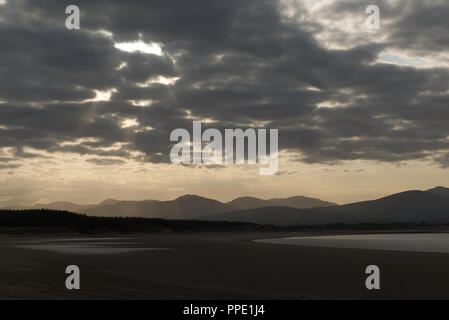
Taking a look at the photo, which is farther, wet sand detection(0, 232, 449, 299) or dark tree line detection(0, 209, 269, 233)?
dark tree line detection(0, 209, 269, 233)

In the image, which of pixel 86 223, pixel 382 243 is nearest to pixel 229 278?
pixel 382 243

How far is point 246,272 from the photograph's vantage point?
26094mm

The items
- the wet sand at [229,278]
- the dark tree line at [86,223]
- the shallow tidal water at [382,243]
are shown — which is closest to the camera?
the wet sand at [229,278]

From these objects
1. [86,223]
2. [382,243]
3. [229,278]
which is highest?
[86,223]

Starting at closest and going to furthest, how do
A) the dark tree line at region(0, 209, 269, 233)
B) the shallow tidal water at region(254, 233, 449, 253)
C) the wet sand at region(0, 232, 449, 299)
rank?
the wet sand at region(0, 232, 449, 299), the shallow tidal water at region(254, 233, 449, 253), the dark tree line at region(0, 209, 269, 233)

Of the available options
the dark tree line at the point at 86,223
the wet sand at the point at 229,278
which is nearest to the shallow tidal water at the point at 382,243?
the wet sand at the point at 229,278

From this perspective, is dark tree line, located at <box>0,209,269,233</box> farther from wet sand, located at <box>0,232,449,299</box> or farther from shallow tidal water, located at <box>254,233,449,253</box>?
wet sand, located at <box>0,232,449,299</box>

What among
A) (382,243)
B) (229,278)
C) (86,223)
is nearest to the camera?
(229,278)

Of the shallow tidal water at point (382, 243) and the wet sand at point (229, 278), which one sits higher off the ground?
Result: the wet sand at point (229, 278)

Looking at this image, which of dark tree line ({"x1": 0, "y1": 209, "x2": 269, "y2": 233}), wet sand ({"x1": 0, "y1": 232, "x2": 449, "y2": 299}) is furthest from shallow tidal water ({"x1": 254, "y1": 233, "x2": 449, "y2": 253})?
dark tree line ({"x1": 0, "y1": 209, "x2": 269, "y2": 233})

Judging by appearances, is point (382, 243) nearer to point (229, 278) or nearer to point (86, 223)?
point (229, 278)

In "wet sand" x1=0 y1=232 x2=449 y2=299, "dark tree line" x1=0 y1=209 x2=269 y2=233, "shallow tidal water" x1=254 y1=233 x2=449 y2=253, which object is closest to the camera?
"wet sand" x1=0 y1=232 x2=449 y2=299

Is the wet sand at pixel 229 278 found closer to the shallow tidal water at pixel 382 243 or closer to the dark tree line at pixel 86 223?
the shallow tidal water at pixel 382 243
